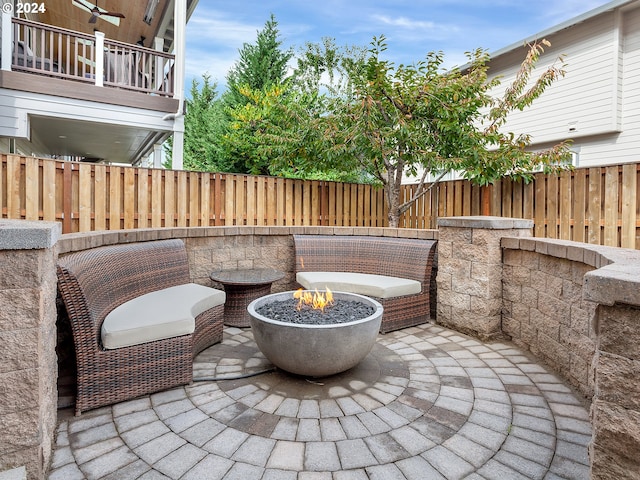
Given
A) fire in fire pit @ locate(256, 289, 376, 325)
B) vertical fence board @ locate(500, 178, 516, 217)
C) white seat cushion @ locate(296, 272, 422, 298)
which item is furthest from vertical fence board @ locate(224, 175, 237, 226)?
vertical fence board @ locate(500, 178, 516, 217)

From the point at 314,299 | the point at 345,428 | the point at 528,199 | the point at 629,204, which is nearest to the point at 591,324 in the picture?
the point at 345,428

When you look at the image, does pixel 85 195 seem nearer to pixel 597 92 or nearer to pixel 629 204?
pixel 629 204

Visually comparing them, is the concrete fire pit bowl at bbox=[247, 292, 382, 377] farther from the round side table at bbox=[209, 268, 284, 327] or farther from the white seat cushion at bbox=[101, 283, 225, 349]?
the round side table at bbox=[209, 268, 284, 327]

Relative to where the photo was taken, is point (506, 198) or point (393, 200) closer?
point (506, 198)

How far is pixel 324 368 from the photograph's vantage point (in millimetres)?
2365

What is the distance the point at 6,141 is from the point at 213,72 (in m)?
12.2

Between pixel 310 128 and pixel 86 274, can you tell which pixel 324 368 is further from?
pixel 310 128

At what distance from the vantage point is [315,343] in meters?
2.29

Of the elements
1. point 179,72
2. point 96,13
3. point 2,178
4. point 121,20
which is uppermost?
point 121,20

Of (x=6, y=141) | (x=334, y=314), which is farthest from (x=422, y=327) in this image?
(x=6, y=141)

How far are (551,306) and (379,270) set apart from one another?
68.9 inches

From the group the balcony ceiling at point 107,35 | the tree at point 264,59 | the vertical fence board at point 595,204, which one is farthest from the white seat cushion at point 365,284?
the tree at point 264,59

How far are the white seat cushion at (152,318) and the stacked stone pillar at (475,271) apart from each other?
2.32 metres

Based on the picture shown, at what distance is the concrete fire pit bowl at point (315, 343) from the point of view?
2.30m
